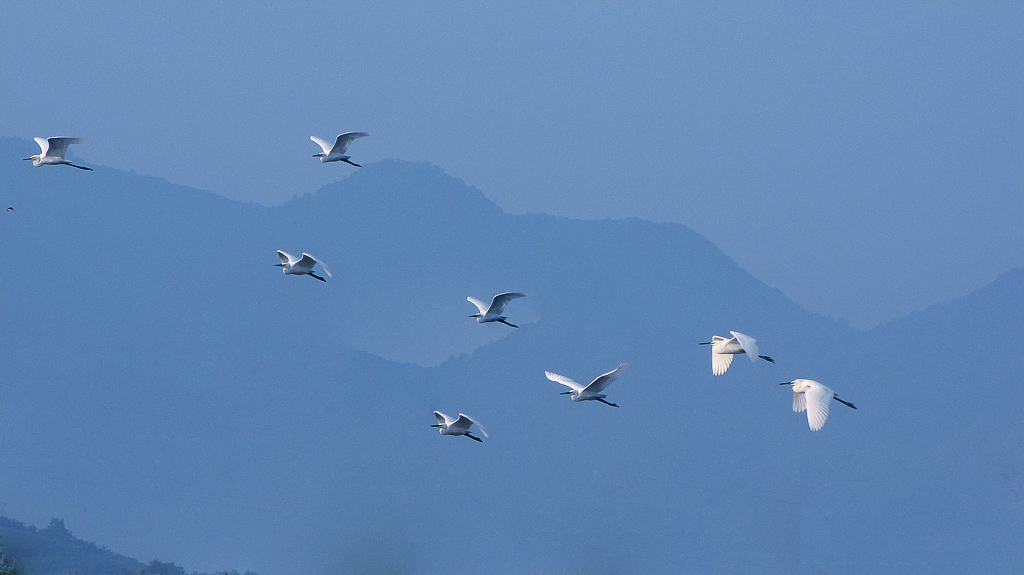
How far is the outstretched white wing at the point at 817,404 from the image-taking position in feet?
34.2

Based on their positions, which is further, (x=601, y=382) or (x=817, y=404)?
(x=601, y=382)

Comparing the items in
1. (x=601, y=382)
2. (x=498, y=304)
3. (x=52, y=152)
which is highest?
(x=52, y=152)

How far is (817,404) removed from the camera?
10.9 m

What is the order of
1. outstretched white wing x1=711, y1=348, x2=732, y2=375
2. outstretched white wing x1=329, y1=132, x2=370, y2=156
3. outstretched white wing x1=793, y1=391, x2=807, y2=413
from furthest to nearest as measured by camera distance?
outstretched white wing x1=329, y1=132, x2=370, y2=156 < outstretched white wing x1=711, y1=348, x2=732, y2=375 < outstretched white wing x1=793, y1=391, x2=807, y2=413

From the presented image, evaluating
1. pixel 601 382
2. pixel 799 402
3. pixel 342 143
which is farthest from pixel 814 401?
pixel 342 143

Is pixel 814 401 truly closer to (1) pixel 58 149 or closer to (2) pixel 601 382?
(2) pixel 601 382

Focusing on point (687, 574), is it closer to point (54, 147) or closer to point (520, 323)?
point (520, 323)

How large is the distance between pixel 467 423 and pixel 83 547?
18.0 metres

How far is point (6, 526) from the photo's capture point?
2688 centimetres

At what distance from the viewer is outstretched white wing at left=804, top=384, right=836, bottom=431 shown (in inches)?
411

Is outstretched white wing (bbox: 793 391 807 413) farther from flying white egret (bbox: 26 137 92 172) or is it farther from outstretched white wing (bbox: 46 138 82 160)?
outstretched white wing (bbox: 46 138 82 160)

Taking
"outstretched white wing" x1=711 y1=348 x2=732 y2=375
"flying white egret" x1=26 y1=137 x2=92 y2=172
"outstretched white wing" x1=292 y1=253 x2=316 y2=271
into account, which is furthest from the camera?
"outstretched white wing" x1=292 y1=253 x2=316 y2=271

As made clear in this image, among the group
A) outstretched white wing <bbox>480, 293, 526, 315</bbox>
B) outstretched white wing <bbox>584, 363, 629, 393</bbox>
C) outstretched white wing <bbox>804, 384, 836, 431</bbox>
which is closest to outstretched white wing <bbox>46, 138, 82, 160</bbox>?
outstretched white wing <bbox>480, 293, 526, 315</bbox>

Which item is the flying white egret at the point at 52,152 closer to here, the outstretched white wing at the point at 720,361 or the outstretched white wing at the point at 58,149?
the outstretched white wing at the point at 58,149
